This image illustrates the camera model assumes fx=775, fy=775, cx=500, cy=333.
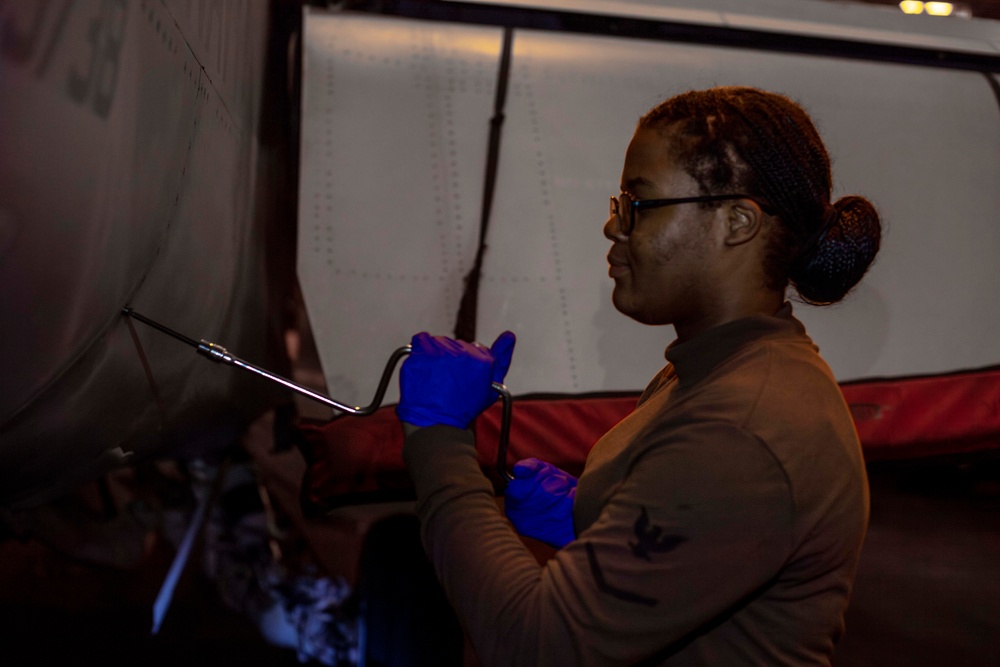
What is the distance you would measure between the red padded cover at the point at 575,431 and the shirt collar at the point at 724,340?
1007mm

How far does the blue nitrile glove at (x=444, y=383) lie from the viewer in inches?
38.7

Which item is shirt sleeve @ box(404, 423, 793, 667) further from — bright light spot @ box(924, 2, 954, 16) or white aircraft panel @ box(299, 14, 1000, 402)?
bright light spot @ box(924, 2, 954, 16)

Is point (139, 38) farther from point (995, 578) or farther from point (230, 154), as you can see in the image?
point (995, 578)

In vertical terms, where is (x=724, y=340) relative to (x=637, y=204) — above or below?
below

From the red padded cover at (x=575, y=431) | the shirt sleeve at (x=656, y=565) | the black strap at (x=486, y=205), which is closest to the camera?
the shirt sleeve at (x=656, y=565)

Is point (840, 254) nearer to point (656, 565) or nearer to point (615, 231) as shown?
point (615, 231)

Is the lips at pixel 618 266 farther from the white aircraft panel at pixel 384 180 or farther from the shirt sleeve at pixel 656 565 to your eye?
the white aircraft panel at pixel 384 180

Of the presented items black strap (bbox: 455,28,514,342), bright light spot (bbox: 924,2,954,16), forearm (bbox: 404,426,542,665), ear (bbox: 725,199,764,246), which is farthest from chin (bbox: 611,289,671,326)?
bright light spot (bbox: 924,2,954,16)

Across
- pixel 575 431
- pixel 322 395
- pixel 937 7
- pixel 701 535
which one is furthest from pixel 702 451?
pixel 937 7

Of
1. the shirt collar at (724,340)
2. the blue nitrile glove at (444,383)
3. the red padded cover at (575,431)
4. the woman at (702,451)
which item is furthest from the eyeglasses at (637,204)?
the red padded cover at (575,431)

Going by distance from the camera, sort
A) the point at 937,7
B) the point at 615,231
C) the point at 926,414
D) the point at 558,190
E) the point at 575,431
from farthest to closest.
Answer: the point at 937,7
the point at 558,190
the point at 926,414
the point at 575,431
the point at 615,231

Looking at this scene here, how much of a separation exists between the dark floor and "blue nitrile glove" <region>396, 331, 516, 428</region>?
165cm

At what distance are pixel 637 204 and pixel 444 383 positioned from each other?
327mm

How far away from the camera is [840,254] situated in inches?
36.5
